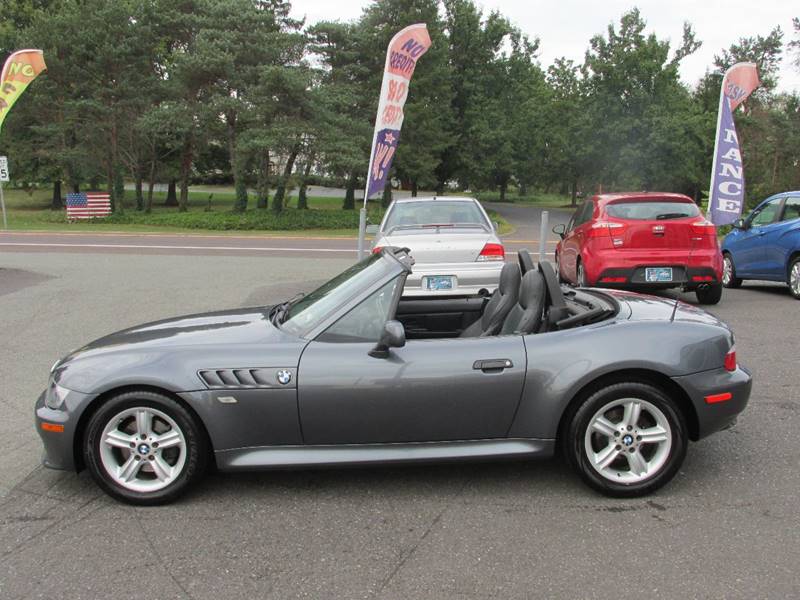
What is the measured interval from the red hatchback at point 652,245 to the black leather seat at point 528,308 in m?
5.23

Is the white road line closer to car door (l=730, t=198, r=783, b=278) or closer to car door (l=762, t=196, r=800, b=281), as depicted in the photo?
car door (l=730, t=198, r=783, b=278)

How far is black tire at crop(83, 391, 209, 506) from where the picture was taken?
338 centimetres

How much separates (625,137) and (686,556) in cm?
4321

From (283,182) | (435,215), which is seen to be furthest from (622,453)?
(283,182)

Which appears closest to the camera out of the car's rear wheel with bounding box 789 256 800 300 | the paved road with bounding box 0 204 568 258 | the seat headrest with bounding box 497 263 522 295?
the seat headrest with bounding box 497 263 522 295

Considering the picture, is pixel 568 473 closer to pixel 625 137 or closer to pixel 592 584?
pixel 592 584

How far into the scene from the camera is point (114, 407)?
3.38 meters

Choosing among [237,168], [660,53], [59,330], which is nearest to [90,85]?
[237,168]

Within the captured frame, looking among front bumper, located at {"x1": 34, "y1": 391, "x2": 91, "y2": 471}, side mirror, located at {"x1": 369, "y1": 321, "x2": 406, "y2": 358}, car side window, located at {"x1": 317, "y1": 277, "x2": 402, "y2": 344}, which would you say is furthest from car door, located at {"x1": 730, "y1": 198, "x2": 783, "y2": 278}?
front bumper, located at {"x1": 34, "y1": 391, "x2": 91, "y2": 471}

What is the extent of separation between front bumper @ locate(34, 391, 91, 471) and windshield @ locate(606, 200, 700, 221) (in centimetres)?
734

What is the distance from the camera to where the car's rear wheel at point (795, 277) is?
9625 millimetres

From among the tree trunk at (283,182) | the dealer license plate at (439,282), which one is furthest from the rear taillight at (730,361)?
the tree trunk at (283,182)

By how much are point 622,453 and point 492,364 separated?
85 cm

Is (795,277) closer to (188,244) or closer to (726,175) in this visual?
(726,175)
